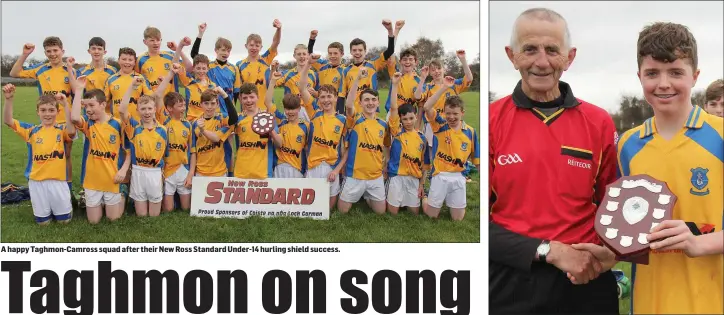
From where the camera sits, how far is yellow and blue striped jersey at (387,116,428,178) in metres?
4.59

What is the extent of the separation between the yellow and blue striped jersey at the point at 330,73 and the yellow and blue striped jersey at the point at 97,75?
5.87ft

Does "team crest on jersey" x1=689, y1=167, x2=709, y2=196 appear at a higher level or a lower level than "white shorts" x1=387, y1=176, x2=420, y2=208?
higher

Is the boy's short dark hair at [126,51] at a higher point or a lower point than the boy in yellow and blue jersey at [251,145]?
higher

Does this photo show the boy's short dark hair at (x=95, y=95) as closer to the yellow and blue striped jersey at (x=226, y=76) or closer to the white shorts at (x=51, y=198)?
the white shorts at (x=51, y=198)

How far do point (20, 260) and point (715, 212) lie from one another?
319 cm

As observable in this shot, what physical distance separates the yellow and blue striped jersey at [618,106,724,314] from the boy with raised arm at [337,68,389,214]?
8.22 ft

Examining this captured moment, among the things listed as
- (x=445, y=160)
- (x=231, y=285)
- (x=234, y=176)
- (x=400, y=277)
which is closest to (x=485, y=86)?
(x=400, y=277)

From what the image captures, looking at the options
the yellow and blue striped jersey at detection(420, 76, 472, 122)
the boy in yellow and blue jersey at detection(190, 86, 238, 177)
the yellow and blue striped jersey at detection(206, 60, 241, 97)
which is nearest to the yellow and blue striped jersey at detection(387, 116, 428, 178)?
the yellow and blue striped jersey at detection(420, 76, 472, 122)

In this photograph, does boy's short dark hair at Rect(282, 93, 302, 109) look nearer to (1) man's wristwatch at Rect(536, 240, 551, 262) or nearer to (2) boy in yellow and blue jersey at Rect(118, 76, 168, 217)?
(2) boy in yellow and blue jersey at Rect(118, 76, 168, 217)

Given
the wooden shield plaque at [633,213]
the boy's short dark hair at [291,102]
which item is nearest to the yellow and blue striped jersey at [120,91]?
the boy's short dark hair at [291,102]

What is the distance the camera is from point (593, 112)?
2148 mm

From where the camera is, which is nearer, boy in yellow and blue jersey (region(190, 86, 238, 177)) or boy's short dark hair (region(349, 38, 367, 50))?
boy in yellow and blue jersey (region(190, 86, 238, 177))

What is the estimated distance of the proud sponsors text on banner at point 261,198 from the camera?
3990mm

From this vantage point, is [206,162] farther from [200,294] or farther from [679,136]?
[679,136]
